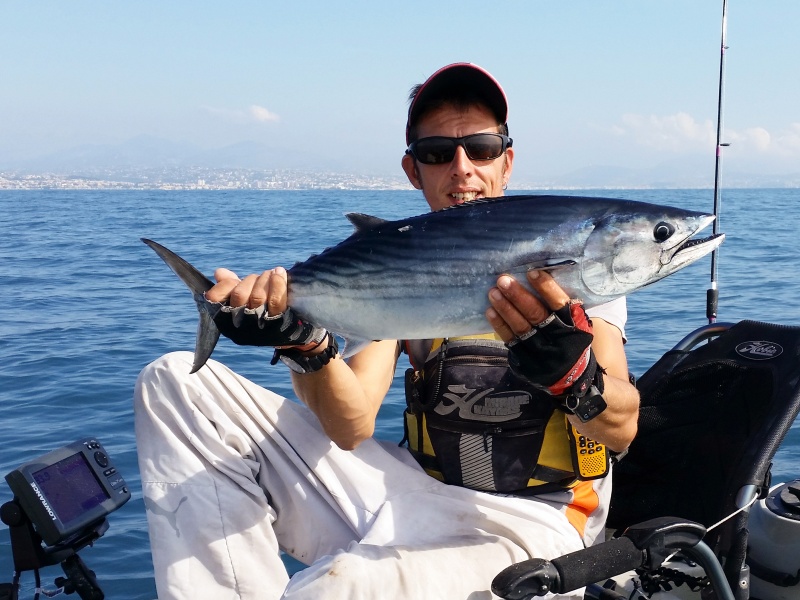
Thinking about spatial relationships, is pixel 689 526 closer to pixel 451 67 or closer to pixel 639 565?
pixel 639 565

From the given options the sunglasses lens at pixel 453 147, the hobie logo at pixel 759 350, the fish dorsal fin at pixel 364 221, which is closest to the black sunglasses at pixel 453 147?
the sunglasses lens at pixel 453 147

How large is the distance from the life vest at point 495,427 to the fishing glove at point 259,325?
2.41 ft

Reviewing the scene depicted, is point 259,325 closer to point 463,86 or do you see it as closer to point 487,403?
point 487,403

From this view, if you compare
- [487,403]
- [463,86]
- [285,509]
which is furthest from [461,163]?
[285,509]

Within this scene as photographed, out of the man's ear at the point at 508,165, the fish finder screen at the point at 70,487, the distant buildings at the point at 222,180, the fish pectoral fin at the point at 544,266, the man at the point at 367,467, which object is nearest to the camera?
the fish pectoral fin at the point at 544,266

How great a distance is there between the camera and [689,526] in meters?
2.65

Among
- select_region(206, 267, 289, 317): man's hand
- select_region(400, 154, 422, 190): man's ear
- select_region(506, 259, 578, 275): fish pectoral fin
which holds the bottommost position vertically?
select_region(206, 267, 289, 317): man's hand

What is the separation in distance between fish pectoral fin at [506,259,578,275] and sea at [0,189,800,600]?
3639 mm

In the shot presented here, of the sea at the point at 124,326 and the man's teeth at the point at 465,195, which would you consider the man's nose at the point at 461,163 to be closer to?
the man's teeth at the point at 465,195

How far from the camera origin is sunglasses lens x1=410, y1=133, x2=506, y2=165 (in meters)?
3.40

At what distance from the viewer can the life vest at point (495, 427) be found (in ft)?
10.1

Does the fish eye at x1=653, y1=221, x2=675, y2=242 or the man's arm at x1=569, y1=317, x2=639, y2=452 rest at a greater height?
the fish eye at x1=653, y1=221, x2=675, y2=242

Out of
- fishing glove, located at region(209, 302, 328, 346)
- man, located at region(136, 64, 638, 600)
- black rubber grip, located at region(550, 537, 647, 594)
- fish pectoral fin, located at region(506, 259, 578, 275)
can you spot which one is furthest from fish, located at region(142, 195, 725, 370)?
black rubber grip, located at region(550, 537, 647, 594)

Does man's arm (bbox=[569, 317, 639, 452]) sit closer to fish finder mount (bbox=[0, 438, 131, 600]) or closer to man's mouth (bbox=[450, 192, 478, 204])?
man's mouth (bbox=[450, 192, 478, 204])
